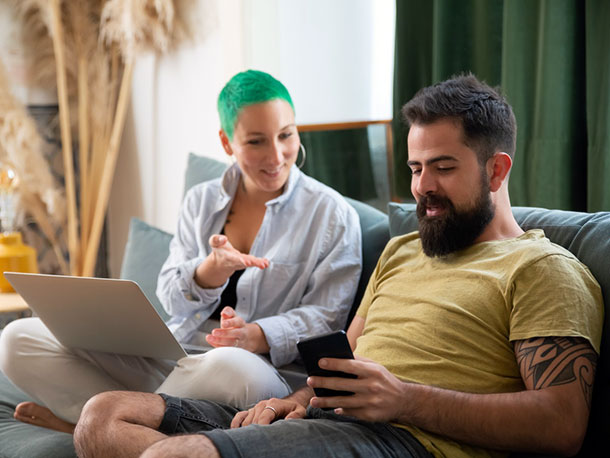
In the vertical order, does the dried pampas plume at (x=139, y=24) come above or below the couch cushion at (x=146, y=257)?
above

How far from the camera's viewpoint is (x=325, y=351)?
50.2 inches

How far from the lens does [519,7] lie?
75.6 inches

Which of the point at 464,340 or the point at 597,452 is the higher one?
the point at 464,340

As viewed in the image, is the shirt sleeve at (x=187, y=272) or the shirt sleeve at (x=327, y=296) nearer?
the shirt sleeve at (x=327, y=296)

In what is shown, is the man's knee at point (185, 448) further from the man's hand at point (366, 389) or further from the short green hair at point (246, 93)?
the short green hair at point (246, 93)

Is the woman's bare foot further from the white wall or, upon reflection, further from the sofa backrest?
the white wall

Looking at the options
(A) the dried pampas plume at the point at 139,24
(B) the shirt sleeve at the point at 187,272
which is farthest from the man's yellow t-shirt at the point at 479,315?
(A) the dried pampas plume at the point at 139,24

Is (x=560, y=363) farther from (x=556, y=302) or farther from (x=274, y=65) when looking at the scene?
Answer: (x=274, y=65)

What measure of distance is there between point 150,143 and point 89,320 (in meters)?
2.06

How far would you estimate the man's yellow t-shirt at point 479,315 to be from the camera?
51.3 inches

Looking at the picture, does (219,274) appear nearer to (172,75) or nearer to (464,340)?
(464,340)

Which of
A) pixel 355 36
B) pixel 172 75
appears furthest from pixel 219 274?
pixel 172 75

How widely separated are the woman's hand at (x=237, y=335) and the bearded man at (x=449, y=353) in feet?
0.78

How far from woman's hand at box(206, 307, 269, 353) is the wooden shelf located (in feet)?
3.29
